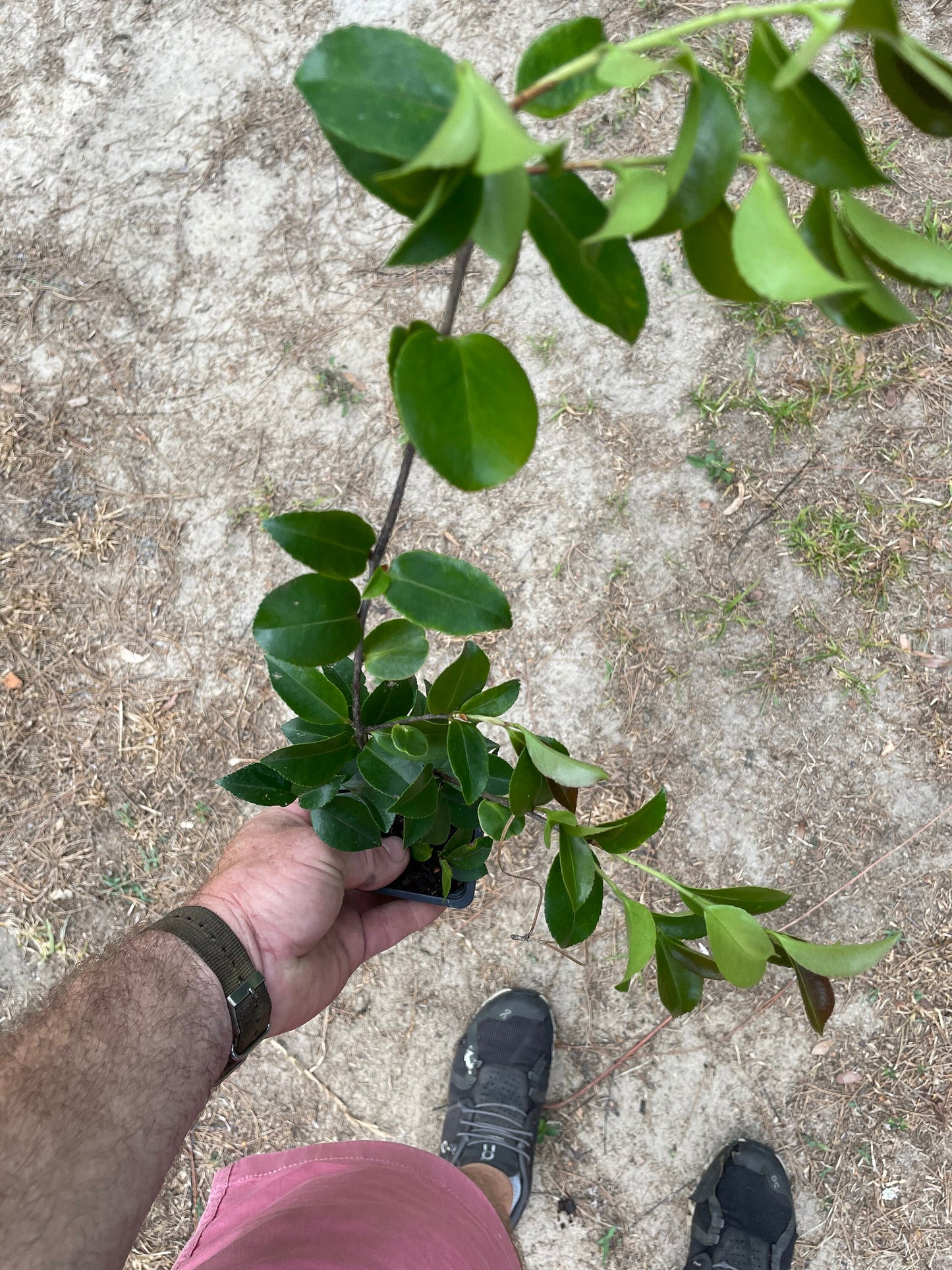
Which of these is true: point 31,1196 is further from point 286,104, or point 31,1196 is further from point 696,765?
point 286,104

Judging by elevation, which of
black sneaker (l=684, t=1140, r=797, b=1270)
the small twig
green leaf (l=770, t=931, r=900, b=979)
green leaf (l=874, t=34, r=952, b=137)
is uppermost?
green leaf (l=874, t=34, r=952, b=137)

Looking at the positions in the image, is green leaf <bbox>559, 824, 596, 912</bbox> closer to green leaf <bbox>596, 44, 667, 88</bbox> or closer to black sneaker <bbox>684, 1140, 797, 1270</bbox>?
green leaf <bbox>596, 44, 667, 88</bbox>

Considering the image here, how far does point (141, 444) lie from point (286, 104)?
0.90 m

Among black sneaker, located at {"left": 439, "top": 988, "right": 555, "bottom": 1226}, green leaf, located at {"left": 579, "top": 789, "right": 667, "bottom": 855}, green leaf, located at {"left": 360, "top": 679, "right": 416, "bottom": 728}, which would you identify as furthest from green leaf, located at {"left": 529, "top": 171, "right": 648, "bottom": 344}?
black sneaker, located at {"left": 439, "top": 988, "right": 555, "bottom": 1226}

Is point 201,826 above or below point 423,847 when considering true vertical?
below

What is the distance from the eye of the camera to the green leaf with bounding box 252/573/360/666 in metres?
0.60

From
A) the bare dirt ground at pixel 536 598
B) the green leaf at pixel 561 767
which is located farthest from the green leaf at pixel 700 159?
the bare dirt ground at pixel 536 598

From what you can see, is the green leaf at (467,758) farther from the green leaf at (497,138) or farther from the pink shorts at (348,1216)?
the pink shorts at (348,1216)

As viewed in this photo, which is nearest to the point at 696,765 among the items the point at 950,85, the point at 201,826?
the point at 201,826

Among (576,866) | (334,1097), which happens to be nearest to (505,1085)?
(334,1097)

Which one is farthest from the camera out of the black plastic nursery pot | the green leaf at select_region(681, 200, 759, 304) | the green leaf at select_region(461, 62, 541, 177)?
the black plastic nursery pot

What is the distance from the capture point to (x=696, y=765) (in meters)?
1.84

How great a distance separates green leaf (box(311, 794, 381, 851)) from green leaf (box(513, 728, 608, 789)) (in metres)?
→ 0.31

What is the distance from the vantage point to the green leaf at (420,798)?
86cm
